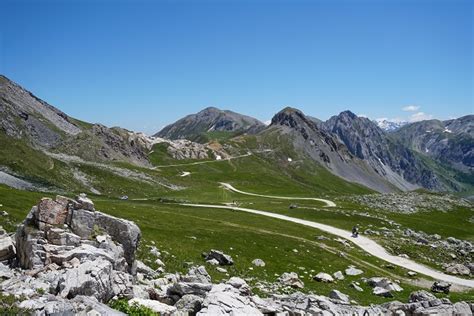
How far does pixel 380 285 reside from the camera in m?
45.1

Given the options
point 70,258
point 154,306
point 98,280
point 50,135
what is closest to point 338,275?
point 154,306

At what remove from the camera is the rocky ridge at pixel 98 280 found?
865 inches

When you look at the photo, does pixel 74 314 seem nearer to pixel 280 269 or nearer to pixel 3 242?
pixel 3 242

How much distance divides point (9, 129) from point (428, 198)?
6673 inches

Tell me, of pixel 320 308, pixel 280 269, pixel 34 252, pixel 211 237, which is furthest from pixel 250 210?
pixel 34 252

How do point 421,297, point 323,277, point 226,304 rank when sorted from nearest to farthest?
point 226,304
point 421,297
point 323,277

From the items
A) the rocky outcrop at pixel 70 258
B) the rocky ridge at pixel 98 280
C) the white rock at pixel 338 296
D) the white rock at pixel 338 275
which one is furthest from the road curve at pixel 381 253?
the rocky outcrop at pixel 70 258

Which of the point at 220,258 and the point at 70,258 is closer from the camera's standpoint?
the point at 70,258

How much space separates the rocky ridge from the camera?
72.1 feet

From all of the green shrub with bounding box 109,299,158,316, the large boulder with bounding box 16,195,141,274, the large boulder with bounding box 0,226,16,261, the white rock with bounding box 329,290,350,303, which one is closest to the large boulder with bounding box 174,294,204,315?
the green shrub with bounding box 109,299,158,316

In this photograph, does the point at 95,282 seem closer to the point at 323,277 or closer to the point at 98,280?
the point at 98,280

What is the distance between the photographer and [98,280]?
23.0 metres

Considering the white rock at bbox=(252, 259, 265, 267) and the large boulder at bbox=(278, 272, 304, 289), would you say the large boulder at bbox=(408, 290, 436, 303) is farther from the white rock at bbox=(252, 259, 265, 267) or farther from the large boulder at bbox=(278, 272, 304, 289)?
the white rock at bbox=(252, 259, 265, 267)

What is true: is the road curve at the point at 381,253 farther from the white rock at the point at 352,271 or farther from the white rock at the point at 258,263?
the white rock at the point at 258,263
